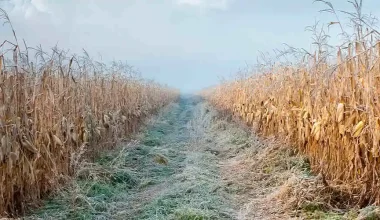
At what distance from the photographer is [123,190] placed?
5.50m

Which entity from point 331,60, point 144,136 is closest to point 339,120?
point 331,60

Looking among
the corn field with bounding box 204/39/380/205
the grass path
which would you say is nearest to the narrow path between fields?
the grass path

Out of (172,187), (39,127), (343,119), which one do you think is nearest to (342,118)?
(343,119)

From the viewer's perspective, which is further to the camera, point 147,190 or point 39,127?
point 147,190

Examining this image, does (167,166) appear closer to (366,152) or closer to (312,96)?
(312,96)

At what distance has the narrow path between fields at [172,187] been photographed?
439cm

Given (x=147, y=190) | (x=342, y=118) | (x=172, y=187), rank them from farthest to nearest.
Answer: (x=147, y=190)
(x=172, y=187)
(x=342, y=118)

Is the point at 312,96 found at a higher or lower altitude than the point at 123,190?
higher

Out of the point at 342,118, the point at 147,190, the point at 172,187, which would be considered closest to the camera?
the point at 342,118

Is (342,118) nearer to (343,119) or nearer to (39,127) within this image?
(343,119)

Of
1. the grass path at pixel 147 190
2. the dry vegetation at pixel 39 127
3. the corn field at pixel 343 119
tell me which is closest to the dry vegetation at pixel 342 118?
the corn field at pixel 343 119

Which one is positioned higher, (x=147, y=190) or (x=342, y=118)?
(x=342, y=118)

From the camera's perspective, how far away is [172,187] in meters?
5.32

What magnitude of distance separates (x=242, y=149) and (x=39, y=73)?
4.13 meters
